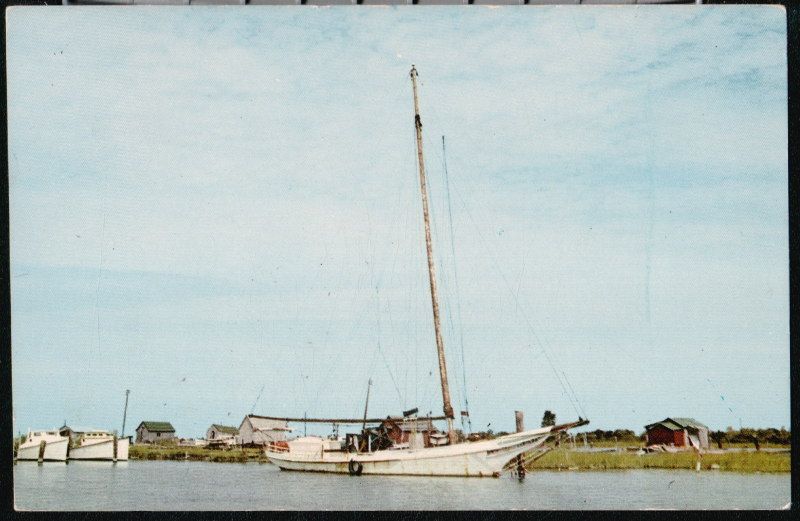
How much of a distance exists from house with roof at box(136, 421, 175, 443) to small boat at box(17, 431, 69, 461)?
1482 millimetres

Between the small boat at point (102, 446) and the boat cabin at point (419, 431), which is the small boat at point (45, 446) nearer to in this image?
the small boat at point (102, 446)

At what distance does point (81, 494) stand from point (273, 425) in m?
4.33

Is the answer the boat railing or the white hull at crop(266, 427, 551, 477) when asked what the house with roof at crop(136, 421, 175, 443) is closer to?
the boat railing

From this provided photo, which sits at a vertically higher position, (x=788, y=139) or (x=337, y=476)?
(x=788, y=139)

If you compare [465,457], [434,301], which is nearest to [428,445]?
[465,457]

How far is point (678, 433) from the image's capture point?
15062mm

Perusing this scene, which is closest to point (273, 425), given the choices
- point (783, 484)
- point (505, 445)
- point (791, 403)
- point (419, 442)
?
point (419, 442)

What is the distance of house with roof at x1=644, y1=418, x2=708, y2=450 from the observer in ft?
47.0

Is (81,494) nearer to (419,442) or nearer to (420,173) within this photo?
(419,442)

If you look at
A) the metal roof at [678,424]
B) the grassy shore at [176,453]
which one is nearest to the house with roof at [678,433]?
the metal roof at [678,424]

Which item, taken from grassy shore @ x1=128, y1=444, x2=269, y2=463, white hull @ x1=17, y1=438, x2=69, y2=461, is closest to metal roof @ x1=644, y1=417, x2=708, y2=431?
grassy shore @ x1=128, y1=444, x2=269, y2=463

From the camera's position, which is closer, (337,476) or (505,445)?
(505,445)

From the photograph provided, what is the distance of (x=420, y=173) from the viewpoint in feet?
48.8

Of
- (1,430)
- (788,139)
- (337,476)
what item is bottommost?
(337,476)
